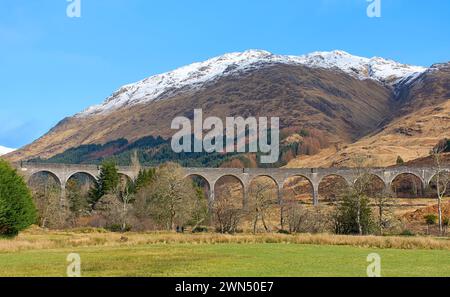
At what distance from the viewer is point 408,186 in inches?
4149

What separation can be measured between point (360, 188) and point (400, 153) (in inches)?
4295

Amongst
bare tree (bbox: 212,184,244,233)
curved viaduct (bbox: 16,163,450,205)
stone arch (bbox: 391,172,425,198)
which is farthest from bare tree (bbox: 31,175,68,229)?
stone arch (bbox: 391,172,425,198)

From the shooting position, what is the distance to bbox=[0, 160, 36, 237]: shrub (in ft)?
130

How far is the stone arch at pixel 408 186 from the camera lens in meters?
94.1

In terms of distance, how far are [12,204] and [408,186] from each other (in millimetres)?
82936

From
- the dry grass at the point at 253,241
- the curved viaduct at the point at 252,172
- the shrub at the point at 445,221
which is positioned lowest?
the dry grass at the point at 253,241

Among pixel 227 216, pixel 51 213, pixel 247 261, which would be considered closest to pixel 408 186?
pixel 227 216

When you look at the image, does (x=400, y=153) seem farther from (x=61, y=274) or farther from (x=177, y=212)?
(x=61, y=274)

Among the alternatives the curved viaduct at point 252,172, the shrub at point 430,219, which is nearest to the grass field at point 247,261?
the shrub at point 430,219

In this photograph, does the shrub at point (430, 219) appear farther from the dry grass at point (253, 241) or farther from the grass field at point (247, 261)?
the grass field at point (247, 261)

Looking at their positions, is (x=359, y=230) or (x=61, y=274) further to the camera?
(x=359, y=230)

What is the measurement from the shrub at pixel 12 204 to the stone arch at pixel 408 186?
217 feet
